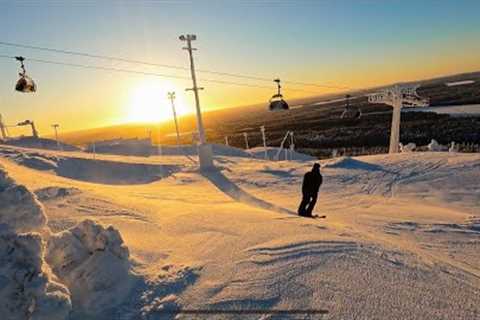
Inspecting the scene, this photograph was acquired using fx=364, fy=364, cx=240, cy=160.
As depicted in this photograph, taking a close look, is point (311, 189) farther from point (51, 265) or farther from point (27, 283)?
point (27, 283)

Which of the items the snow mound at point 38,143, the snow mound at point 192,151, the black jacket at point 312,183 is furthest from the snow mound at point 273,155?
the black jacket at point 312,183

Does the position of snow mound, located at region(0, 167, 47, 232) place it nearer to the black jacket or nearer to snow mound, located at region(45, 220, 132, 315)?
snow mound, located at region(45, 220, 132, 315)

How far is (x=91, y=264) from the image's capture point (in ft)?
14.3

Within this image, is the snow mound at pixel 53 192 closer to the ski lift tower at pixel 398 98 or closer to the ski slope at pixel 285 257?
the ski slope at pixel 285 257

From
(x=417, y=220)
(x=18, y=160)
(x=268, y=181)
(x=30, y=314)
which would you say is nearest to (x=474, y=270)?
(x=417, y=220)

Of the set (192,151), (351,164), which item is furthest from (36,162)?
(351,164)

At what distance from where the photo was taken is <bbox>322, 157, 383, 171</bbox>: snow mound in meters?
14.7

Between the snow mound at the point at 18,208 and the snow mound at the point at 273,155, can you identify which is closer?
the snow mound at the point at 18,208

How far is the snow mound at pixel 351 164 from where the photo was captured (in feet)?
48.3

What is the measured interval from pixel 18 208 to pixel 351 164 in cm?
1306

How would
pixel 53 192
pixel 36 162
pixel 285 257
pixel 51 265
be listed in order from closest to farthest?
pixel 51 265, pixel 285 257, pixel 53 192, pixel 36 162

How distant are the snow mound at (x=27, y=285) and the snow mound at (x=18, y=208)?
1.78 ft

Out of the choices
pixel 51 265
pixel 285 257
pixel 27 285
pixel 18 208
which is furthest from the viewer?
pixel 285 257

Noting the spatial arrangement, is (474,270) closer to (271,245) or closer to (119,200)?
(271,245)
